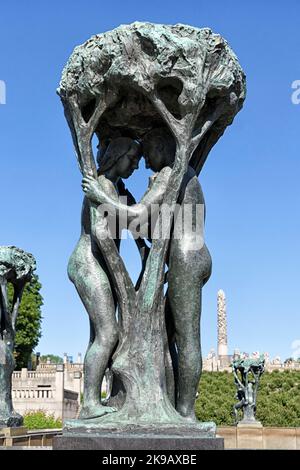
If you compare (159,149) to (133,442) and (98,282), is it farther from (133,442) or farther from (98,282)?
(133,442)

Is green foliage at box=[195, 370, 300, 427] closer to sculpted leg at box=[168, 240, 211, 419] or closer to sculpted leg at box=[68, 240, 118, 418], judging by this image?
sculpted leg at box=[168, 240, 211, 419]

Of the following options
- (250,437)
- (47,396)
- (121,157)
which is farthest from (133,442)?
(47,396)

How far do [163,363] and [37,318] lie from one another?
37636mm

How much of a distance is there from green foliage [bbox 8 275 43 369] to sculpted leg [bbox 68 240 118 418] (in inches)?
1372

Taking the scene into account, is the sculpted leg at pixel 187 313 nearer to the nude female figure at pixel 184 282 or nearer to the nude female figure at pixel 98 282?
the nude female figure at pixel 184 282

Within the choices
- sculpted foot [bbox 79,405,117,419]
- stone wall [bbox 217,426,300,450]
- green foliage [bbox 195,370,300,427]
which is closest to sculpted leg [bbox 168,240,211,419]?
sculpted foot [bbox 79,405,117,419]

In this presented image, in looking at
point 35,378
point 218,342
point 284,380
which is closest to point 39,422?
point 35,378

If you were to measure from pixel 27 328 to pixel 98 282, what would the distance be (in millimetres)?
36442

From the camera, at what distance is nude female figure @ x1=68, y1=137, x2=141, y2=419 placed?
5555mm

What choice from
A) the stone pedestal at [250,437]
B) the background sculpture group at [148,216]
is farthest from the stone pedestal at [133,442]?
the stone pedestal at [250,437]

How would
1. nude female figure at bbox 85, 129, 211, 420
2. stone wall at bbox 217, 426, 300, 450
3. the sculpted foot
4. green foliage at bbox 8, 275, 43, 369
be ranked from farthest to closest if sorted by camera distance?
1. green foliage at bbox 8, 275, 43, 369
2. stone wall at bbox 217, 426, 300, 450
3. nude female figure at bbox 85, 129, 211, 420
4. the sculpted foot

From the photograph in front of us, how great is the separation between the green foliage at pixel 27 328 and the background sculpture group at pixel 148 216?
34.9m

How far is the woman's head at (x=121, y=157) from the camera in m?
6.14

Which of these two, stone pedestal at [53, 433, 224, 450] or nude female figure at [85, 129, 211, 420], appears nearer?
stone pedestal at [53, 433, 224, 450]
